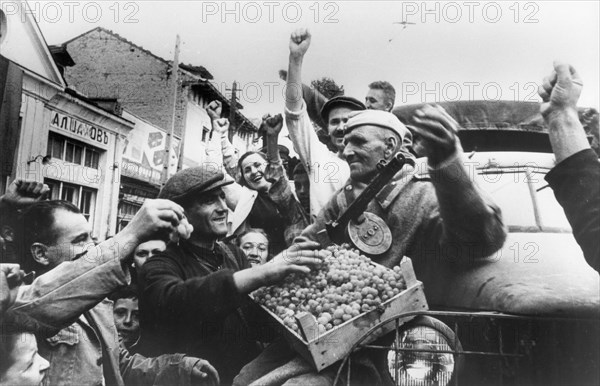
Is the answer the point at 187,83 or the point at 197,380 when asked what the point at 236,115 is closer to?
the point at 187,83

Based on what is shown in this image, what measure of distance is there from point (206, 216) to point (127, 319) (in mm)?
1031

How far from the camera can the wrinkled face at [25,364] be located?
14.8ft

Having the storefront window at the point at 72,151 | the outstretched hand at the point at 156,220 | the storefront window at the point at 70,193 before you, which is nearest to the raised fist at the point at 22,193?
the storefront window at the point at 70,193

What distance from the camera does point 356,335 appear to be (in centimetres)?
390

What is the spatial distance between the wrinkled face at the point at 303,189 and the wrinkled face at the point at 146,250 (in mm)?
1122

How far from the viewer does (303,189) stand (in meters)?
4.66

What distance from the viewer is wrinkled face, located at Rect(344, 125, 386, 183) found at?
4398 millimetres

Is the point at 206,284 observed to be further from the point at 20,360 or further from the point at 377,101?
the point at 377,101

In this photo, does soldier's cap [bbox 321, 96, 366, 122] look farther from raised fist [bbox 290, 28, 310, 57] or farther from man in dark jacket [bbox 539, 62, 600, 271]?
man in dark jacket [bbox 539, 62, 600, 271]

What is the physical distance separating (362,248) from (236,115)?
1.55 metres

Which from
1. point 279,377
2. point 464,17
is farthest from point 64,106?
point 464,17

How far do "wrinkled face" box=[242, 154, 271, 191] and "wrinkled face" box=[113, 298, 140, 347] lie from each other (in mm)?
1300

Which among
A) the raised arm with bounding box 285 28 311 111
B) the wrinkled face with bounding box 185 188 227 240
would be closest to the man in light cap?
the raised arm with bounding box 285 28 311 111

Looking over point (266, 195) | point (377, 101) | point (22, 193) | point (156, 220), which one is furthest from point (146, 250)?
point (377, 101)
